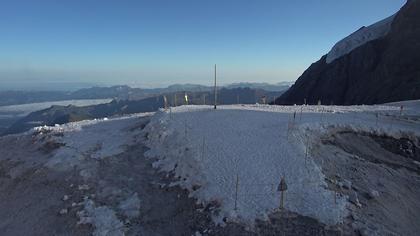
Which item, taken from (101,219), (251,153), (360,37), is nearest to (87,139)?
(101,219)

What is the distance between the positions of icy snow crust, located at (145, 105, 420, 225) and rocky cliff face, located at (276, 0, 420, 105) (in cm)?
4889

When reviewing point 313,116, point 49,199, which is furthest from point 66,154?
point 313,116

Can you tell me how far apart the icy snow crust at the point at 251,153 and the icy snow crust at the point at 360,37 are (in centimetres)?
7775

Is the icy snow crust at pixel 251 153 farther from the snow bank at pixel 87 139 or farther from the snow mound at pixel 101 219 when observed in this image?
the snow mound at pixel 101 219

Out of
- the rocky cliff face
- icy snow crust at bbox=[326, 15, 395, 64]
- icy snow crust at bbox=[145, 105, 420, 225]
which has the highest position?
icy snow crust at bbox=[326, 15, 395, 64]

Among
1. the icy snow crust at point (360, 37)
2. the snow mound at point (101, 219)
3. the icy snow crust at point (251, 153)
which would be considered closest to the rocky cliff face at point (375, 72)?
the icy snow crust at point (360, 37)

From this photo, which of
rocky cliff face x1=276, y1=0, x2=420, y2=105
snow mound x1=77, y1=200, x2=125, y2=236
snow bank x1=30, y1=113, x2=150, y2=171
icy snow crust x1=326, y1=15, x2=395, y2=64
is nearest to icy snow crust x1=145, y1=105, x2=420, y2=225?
snow bank x1=30, y1=113, x2=150, y2=171

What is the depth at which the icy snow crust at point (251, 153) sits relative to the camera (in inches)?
682

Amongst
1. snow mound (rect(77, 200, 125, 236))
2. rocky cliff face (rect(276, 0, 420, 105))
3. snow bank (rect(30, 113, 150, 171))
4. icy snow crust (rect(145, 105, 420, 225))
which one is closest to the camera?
snow mound (rect(77, 200, 125, 236))

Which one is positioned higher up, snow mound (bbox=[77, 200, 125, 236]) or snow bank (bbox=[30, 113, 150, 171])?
snow bank (bbox=[30, 113, 150, 171])

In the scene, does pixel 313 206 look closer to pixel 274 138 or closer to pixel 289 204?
pixel 289 204

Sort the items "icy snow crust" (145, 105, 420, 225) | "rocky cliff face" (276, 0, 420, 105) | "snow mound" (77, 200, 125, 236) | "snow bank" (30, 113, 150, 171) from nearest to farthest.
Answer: "snow mound" (77, 200, 125, 236), "icy snow crust" (145, 105, 420, 225), "snow bank" (30, 113, 150, 171), "rocky cliff face" (276, 0, 420, 105)

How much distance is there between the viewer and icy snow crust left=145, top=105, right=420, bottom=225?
17.3 meters

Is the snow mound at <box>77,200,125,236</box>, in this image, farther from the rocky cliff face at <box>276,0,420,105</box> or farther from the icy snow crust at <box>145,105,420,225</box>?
the rocky cliff face at <box>276,0,420,105</box>
